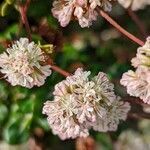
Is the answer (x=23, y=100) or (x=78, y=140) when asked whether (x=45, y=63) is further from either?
(x=78, y=140)

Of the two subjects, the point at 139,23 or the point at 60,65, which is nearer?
the point at 139,23

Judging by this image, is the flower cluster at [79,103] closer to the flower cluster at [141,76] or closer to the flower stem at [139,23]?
the flower cluster at [141,76]

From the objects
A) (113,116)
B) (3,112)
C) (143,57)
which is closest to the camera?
(143,57)

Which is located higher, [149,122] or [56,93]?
[149,122]

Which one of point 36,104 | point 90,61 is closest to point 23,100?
point 36,104

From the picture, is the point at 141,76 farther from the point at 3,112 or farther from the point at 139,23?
the point at 3,112

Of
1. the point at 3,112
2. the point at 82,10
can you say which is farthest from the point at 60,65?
the point at 82,10

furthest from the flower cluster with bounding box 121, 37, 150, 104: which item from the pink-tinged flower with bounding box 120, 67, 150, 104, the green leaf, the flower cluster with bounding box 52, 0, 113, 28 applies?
the green leaf
